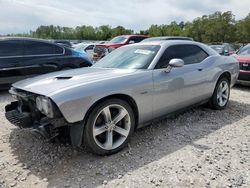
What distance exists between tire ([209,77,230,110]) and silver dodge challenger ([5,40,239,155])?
422 millimetres

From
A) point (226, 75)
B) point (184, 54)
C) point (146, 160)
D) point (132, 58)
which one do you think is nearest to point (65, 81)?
point (132, 58)

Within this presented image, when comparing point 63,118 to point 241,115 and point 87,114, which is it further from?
point 241,115

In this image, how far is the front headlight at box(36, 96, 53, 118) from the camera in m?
2.96

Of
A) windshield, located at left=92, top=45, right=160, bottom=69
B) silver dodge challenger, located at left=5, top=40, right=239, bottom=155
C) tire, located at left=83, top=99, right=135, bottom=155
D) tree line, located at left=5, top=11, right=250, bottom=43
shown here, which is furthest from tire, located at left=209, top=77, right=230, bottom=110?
tree line, located at left=5, top=11, right=250, bottom=43

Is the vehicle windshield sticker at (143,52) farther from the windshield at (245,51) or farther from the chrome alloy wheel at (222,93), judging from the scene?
the windshield at (245,51)

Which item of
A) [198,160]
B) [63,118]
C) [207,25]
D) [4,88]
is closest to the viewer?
[63,118]

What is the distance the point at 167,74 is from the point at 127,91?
857mm

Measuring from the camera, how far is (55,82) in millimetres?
3402

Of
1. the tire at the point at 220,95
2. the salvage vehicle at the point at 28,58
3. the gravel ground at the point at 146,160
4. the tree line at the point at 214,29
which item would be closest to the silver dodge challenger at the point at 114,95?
the gravel ground at the point at 146,160

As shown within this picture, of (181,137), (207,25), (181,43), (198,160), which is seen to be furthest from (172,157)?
(207,25)

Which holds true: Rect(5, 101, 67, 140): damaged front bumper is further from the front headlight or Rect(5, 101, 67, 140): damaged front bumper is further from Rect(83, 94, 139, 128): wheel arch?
Rect(83, 94, 139, 128): wheel arch

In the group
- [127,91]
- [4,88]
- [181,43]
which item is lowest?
[4,88]

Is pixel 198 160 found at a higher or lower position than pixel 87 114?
lower

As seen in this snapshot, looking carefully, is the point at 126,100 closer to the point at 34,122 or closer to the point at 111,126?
the point at 111,126
